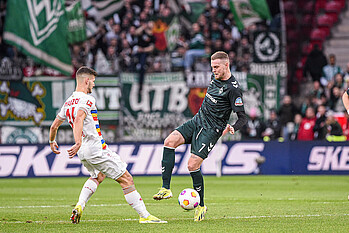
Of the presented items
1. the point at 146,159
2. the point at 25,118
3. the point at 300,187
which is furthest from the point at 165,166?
the point at 25,118

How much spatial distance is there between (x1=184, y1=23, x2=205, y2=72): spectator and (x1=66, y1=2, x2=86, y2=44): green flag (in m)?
3.49

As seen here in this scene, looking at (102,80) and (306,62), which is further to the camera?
(306,62)

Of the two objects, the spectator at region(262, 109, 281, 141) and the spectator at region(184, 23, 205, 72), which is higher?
the spectator at region(184, 23, 205, 72)

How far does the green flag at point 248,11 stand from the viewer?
24284 millimetres

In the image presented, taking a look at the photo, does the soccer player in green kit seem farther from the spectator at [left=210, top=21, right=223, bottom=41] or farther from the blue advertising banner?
the spectator at [left=210, top=21, right=223, bottom=41]

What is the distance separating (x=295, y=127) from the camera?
887 inches

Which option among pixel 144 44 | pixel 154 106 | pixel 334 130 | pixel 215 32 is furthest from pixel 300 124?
pixel 144 44

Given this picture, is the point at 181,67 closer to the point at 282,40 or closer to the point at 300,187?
the point at 282,40

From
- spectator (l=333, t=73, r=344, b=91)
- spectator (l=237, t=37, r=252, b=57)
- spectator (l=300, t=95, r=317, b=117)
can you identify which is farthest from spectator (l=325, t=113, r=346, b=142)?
spectator (l=237, t=37, r=252, b=57)

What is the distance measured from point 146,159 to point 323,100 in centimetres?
653

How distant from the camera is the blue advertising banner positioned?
64.4 ft

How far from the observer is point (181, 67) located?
23.2 metres

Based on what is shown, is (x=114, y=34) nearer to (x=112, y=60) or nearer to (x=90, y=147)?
(x=112, y=60)

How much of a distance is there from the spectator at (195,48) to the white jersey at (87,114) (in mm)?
13735
